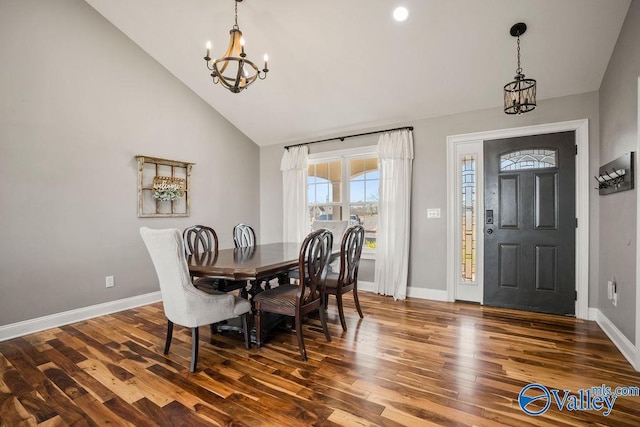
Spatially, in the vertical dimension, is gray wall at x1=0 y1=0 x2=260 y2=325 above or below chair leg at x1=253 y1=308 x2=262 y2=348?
above

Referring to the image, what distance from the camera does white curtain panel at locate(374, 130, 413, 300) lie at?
416 cm

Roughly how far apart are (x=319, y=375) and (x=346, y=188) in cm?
309

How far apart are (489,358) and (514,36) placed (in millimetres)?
2829

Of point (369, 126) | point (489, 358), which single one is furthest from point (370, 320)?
point (369, 126)

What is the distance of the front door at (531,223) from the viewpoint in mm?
3398

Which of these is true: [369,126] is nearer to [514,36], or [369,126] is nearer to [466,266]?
[514,36]

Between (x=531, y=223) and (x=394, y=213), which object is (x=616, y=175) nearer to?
(x=531, y=223)

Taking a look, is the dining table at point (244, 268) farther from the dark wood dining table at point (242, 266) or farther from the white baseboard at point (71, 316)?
the white baseboard at point (71, 316)

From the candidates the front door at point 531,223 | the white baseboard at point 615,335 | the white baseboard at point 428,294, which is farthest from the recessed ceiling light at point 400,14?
the white baseboard at point 615,335

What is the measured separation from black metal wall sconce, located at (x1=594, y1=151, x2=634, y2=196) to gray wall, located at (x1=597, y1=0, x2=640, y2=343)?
55mm

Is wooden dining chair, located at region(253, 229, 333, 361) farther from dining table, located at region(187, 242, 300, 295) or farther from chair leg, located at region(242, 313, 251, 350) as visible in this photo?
dining table, located at region(187, 242, 300, 295)

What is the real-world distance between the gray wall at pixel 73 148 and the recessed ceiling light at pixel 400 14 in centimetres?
267

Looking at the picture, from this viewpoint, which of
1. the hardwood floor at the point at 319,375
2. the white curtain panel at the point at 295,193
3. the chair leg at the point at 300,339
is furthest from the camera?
the white curtain panel at the point at 295,193

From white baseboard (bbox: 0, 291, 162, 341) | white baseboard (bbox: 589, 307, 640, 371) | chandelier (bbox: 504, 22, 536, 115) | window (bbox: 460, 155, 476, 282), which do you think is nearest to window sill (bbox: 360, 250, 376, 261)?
window (bbox: 460, 155, 476, 282)
